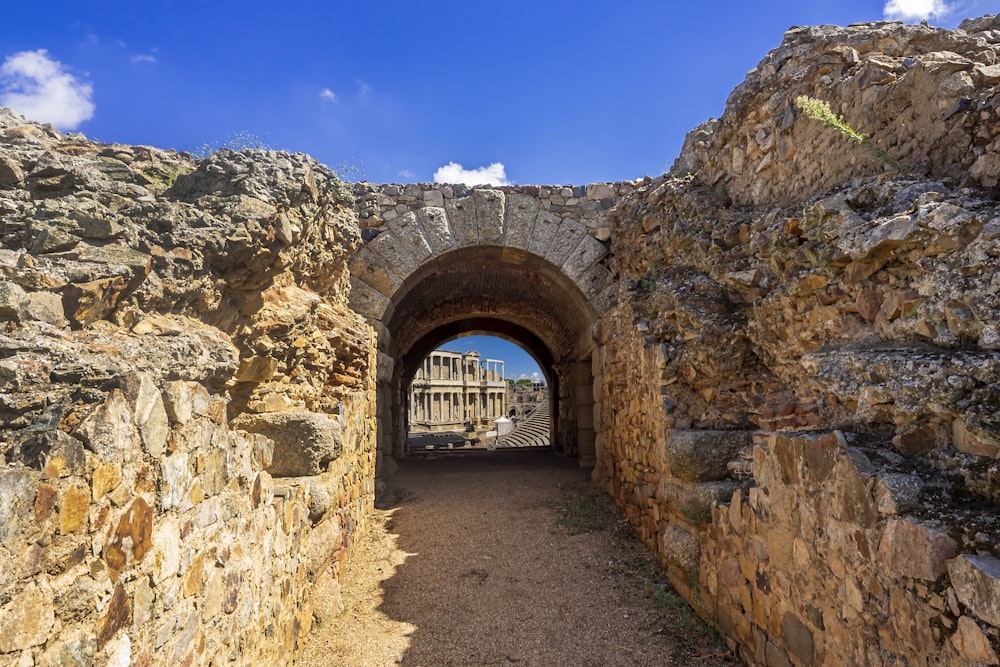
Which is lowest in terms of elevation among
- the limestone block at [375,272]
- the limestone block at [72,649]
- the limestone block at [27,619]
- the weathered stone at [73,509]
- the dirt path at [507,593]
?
the dirt path at [507,593]

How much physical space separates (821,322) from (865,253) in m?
0.51

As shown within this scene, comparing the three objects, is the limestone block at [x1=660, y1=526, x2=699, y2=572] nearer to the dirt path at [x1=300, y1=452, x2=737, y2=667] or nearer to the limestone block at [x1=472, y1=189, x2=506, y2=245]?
the dirt path at [x1=300, y1=452, x2=737, y2=667]

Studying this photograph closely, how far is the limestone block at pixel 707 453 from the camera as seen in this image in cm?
379

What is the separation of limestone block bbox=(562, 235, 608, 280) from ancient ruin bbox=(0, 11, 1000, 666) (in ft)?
4.55

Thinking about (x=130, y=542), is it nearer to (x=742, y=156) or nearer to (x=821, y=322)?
(x=821, y=322)

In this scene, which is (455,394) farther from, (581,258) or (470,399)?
(581,258)

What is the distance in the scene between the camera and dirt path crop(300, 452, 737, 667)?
329 centimetres

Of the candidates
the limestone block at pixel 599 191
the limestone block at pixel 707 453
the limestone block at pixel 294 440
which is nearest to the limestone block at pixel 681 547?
the limestone block at pixel 707 453

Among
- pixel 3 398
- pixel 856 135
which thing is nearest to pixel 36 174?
pixel 3 398

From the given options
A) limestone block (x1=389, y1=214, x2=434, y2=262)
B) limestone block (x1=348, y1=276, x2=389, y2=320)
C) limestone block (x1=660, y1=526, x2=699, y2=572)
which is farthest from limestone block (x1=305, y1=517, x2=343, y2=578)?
limestone block (x1=389, y1=214, x2=434, y2=262)

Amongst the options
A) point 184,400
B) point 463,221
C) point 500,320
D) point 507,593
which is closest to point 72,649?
point 184,400

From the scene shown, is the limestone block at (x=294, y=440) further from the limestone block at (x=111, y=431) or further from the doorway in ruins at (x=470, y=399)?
the doorway in ruins at (x=470, y=399)

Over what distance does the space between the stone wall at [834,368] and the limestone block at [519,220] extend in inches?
72.3

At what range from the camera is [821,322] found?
2.84m
